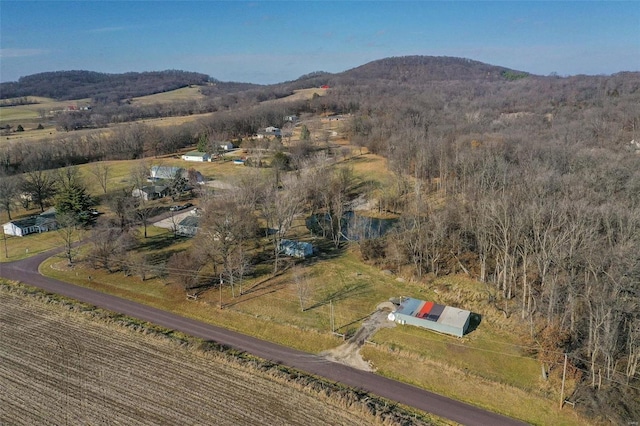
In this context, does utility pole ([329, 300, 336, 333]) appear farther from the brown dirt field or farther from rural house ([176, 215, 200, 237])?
rural house ([176, 215, 200, 237])

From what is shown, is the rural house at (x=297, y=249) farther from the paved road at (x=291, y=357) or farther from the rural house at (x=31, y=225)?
the rural house at (x=31, y=225)

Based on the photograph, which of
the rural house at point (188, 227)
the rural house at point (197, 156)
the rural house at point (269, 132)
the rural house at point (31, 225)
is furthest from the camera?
the rural house at point (269, 132)

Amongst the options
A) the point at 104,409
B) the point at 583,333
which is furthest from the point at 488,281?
the point at 104,409

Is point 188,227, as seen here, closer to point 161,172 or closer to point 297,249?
point 297,249

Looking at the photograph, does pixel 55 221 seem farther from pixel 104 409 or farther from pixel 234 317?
pixel 104 409

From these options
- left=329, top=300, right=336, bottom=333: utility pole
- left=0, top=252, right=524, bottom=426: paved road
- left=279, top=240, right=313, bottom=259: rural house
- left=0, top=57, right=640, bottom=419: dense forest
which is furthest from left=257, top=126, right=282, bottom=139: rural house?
left=329, top=300, right=336, bottom=333: utility pole

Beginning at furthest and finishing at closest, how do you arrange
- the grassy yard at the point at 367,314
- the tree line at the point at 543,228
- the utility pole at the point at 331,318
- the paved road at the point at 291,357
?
the utility pole at the point at 331,318, the tree line at the point at 543,228, the grassy yard at the point at 367,314, the paved road at the point at 291,357

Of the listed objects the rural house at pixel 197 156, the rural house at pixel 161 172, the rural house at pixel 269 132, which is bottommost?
the rural house at pixel 161 172

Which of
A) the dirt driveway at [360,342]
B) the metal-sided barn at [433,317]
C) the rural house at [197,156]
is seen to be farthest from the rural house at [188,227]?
the rural house at [197,156]
